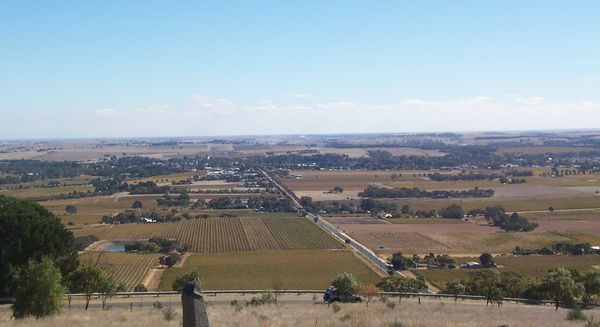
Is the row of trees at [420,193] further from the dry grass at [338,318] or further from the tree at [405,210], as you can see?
the dry grass at [338,318]

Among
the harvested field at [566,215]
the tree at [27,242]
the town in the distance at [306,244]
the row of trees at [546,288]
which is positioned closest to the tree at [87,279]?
the town in the distance at [306,244]

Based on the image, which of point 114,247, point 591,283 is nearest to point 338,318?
point 591,283

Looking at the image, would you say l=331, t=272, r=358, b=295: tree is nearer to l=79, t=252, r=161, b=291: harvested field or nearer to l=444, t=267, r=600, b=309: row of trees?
l=444, t=267, r=600, b=309: row of trees

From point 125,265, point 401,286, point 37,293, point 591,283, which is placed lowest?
point 125,265

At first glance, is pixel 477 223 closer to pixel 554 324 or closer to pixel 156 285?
pixel 156 285

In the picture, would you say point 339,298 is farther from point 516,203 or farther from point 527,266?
point 516,203

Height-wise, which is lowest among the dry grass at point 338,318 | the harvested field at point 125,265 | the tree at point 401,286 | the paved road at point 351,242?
the paved road at point 351,242

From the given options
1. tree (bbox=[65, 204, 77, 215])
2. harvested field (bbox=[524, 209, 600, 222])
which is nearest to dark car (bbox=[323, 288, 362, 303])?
harvested field (bbox=[524, 209, 600, 222])
